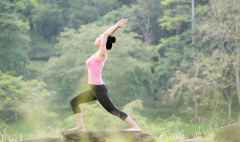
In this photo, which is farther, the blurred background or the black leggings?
the blurred background

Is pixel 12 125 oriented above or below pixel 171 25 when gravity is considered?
below

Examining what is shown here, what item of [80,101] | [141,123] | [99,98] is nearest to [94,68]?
[99,98]

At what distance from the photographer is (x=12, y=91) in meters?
18.4

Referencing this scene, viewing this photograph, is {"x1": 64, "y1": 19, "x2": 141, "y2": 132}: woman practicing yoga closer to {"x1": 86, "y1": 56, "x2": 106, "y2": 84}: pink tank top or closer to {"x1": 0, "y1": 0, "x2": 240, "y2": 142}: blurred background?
{"x1": 86, "y1": 56, "x2": 106, "y2": 84}: pink tank top

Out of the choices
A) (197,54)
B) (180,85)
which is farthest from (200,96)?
(197,54)

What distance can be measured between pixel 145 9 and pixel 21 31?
7.65 metres

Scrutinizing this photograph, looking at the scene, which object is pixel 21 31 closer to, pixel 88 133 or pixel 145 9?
pixel 145 9

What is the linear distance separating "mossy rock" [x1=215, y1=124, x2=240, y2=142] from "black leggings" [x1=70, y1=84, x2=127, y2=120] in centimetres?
96

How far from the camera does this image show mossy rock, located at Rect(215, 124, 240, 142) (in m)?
4.67

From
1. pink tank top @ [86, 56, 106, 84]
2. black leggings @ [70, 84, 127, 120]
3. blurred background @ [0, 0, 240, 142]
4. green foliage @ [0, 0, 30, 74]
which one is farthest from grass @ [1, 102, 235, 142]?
pink tank top @ [86, 56, 106, 84]

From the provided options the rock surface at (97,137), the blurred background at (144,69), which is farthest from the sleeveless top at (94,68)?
the blurred background at (144,69)

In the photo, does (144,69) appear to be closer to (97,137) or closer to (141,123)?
(141,123)

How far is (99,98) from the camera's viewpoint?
16.2ft

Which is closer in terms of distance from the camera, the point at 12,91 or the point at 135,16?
the point at 12,91
